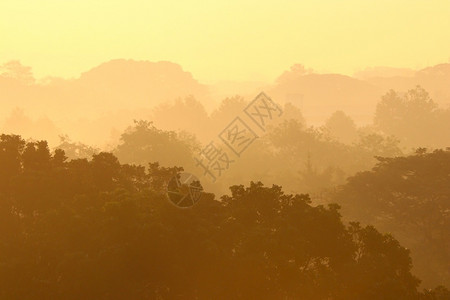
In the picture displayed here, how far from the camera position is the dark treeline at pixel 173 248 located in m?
20.4

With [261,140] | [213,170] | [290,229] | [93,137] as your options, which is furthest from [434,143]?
[290,229]

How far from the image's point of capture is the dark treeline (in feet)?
66.8

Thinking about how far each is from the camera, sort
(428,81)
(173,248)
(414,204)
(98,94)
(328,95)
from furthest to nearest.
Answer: (428,81) → (328,95) → (98,94) → (414,204) → (173,248)

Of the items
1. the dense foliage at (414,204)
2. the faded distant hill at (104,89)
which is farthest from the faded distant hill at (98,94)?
the dense foliage at (414,204)

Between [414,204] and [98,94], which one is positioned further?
[98,94]

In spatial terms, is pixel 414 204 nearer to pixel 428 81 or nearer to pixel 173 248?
pixel 173 248

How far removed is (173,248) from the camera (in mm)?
21625

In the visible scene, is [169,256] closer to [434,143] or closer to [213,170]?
[213,170]

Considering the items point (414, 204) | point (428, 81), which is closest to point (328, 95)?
point (428, 81)

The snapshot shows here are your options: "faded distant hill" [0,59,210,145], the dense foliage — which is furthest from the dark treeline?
"faded distant hill" [0,59,210,145]

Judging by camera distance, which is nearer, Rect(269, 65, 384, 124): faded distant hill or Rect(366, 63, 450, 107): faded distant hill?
Rect(269, 65, 384, 124): faded distant hill

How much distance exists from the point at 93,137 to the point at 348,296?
304 ft

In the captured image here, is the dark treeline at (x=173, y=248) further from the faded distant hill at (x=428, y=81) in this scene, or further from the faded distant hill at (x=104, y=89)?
the faded distant hill at (x=428, y=81)

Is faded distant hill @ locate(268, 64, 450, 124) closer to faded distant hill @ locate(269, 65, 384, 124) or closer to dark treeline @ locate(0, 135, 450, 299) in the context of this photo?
faded distant hill @ locate(269, 65, 384, 124)
